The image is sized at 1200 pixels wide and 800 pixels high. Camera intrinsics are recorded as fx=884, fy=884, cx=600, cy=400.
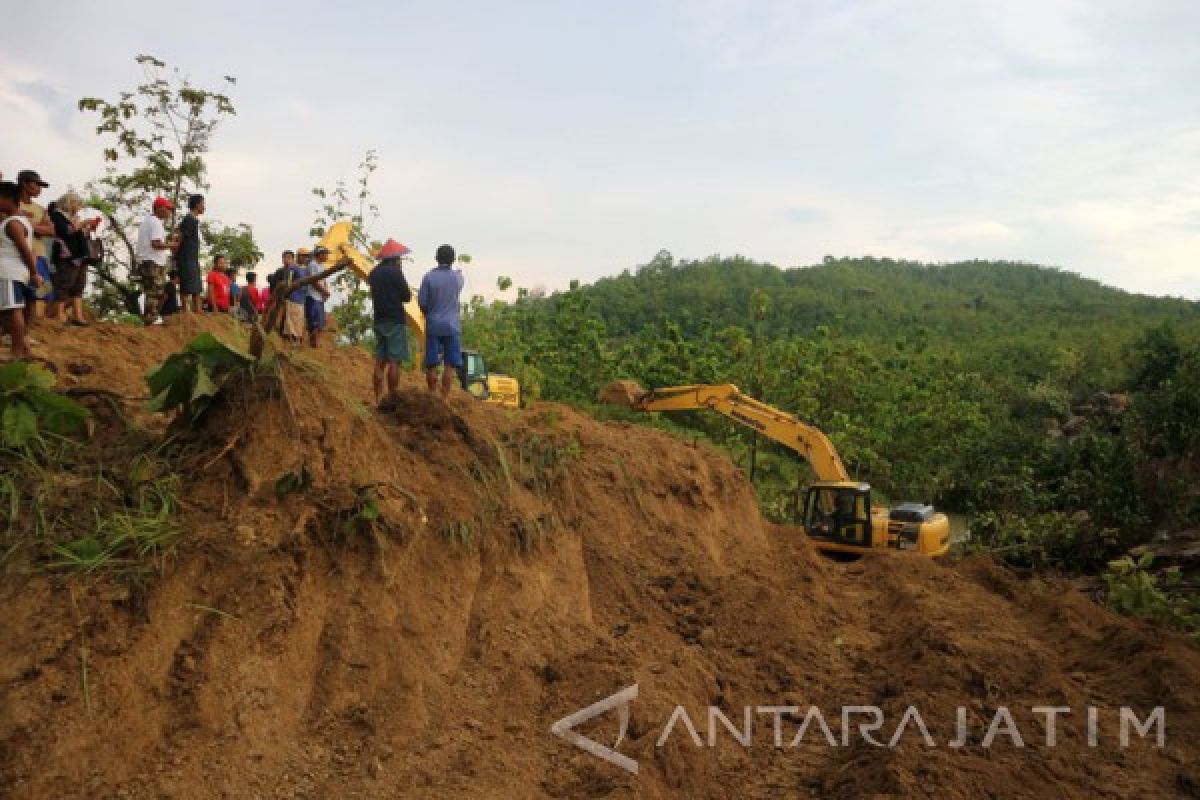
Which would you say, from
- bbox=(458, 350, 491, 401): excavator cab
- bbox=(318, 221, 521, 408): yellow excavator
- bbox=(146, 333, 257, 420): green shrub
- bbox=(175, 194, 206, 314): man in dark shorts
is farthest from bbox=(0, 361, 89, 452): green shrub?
bbox=(458, 350, 491, 401): excavator cab

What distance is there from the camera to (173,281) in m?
11.2

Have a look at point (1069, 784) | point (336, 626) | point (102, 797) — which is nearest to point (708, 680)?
point (1069, 784)

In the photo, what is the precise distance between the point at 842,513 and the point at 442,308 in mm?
8900

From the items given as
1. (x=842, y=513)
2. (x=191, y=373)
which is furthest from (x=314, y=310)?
(x=842, y=513)

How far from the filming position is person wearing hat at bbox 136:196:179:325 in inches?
392

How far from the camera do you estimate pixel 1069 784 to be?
19.9 ft

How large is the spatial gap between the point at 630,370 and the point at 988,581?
12.7 metres

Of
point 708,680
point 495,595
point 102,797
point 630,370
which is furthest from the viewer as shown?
point 630,370

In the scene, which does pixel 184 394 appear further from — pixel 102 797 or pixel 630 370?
pixel 630 370

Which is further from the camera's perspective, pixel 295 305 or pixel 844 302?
pixel 844 302

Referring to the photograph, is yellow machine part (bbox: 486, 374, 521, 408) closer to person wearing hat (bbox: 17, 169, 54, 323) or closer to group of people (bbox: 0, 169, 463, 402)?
group of people (bbox: 0, 169, 463, 402)

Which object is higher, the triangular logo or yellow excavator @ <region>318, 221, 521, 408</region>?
yellow excavator @ <region>318, 221, 521, 408</region>

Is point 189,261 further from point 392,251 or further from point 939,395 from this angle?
point 939,395

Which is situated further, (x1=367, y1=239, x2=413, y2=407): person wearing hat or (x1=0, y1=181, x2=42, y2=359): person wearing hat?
(x1=367, y1=239, x2=413, y2=407): person wearing hat
